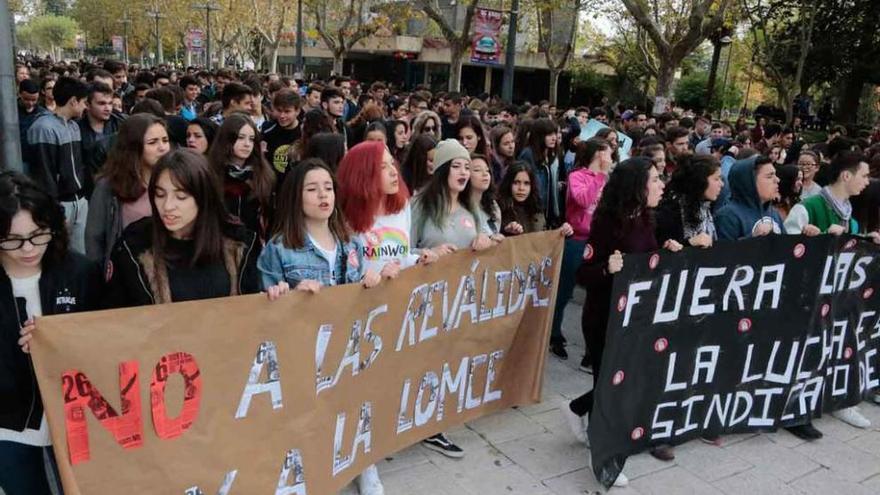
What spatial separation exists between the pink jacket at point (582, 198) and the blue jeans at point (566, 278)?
73 mm

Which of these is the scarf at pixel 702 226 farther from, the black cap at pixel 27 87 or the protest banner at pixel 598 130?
the black cap at pixel 27 87

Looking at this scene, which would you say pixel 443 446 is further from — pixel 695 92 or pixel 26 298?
pixel 695 92

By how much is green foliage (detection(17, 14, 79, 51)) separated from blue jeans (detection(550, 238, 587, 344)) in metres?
96.2

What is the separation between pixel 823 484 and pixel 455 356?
6.84ft

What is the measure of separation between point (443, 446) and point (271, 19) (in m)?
42.6

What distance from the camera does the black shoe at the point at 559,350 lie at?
5320 millimetres

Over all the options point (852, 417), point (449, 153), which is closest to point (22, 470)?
point (449, 153)

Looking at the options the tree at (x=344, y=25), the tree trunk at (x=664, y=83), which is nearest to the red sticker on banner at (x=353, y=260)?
the tree trunk at (x=664, y=83)

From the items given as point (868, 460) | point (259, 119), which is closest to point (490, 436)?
point (868, 460)

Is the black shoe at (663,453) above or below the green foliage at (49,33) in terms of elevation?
below

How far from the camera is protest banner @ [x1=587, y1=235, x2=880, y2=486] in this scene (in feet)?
11.6

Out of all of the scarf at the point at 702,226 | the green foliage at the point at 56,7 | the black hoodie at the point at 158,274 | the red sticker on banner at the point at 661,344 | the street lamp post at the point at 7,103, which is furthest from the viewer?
the green foliage at the point at 56,7

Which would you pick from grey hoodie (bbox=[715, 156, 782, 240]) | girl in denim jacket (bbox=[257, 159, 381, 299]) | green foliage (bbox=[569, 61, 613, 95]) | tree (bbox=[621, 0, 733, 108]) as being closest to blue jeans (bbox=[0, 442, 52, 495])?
girl in denim jacket (bbox=[257, 159, 381, 299])

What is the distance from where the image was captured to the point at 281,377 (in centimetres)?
277
